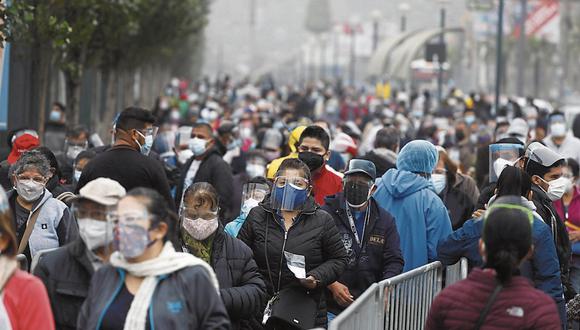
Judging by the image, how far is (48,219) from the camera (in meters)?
8.98

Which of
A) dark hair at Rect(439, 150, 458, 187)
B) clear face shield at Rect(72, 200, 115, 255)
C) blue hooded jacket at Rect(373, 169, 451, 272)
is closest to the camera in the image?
clear face shield at Rect(72, 200, 115, 255)

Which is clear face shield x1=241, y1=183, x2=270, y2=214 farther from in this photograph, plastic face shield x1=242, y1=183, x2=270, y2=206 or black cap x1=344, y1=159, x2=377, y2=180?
black cap x1=344, y1=159, x2=377, y2=180

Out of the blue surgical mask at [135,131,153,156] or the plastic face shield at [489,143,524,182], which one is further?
the plastic face shield at [489,143,524,182]

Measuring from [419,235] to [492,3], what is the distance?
3798cm

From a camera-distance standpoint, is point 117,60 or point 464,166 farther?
point 117,60

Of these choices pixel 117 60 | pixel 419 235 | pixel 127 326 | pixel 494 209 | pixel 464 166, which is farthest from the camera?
pixel 117 60

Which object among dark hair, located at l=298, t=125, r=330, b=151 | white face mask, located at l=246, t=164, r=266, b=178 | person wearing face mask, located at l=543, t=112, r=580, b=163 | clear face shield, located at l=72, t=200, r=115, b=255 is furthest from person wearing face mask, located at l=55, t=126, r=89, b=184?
clear face shield, located at l=72, t=200, r=115, b=255

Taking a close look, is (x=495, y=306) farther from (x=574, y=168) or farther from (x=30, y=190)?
(x=574, y=168)

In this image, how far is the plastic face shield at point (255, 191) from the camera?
10.4 m

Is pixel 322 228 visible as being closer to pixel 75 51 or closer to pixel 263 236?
pixel 263 236

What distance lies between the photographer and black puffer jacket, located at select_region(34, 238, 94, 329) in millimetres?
6609

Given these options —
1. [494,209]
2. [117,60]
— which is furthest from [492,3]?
[494,209]

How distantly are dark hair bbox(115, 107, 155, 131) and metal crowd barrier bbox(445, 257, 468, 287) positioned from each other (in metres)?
2.15

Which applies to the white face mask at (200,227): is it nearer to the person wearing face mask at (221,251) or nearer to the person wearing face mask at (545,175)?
the person wearing face mask at (221,251)
